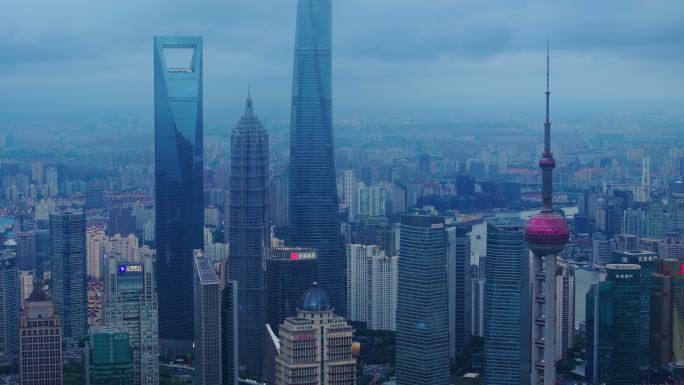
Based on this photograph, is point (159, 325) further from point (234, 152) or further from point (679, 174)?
point (679, 174)

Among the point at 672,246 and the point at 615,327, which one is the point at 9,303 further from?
the point at 672,246

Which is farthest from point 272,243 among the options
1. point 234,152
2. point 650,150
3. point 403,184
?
point 650,150

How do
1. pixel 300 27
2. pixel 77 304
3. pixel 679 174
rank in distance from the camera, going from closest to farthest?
pixel 77 304 < pixel 679 174 < pixel 300 27

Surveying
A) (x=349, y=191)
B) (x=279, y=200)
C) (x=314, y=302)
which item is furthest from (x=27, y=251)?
(x=314, y=302)

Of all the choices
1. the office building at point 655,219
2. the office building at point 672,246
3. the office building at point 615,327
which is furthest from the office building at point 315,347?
the office building at point 655,219

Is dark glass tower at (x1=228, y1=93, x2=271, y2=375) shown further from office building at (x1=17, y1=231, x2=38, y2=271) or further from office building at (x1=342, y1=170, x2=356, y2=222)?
office building at (x1=17, y1=231, x2=38, y2=271)

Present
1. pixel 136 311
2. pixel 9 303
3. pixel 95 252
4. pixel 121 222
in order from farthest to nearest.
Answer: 1. pixel 121 222
2. pixel 95 252
3. pixel 9 303
4. pixel 136 311
